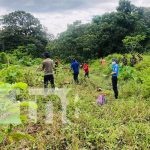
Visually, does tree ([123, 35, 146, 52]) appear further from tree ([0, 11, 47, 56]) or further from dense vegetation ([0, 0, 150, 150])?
tree ([0, 11, 47, 56])

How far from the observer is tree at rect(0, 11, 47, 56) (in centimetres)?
4791

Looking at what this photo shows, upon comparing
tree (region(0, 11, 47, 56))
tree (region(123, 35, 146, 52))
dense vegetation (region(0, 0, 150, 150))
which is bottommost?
dense vegetation (region(0, 0, 150, 150))

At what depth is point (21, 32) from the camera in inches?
2003

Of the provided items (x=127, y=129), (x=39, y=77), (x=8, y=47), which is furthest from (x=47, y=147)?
(x=8, y=47)

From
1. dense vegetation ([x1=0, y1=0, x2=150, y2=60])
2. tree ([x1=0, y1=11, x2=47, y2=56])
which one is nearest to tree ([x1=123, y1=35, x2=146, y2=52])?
dense vegetation ([x1=0, y1=0, x2=150, y2=60])

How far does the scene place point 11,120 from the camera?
6.30 feet

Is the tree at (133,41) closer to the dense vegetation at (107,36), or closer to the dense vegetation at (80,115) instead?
the dense vegetation at (107,36)

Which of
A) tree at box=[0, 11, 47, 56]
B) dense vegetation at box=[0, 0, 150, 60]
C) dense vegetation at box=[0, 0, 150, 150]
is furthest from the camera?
tree at box=[0, 11, 47, 56]

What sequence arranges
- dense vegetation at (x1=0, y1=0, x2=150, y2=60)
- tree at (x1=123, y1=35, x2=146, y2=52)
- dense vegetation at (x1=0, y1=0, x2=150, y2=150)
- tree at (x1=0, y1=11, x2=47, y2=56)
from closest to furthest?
dense vegetation at (x1=0, y1=0, x2=150, y2=150) < tree at (x1=123, y1=35, x2=146, y2=52) < dense vegetation at (x1=0, y1=0, x2=150, y2=60) < tree at (x1=0, y1=11, x2=47, y2=56)

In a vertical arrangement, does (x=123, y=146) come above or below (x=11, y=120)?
below

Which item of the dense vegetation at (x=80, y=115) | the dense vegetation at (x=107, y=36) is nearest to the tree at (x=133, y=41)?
the dense vegetation at (x=107, y=36)

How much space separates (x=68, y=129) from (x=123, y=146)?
1.07m

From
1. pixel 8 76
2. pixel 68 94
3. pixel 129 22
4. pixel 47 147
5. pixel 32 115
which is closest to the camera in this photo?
pixel 47 147

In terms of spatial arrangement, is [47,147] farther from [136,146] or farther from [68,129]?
[136,146]
